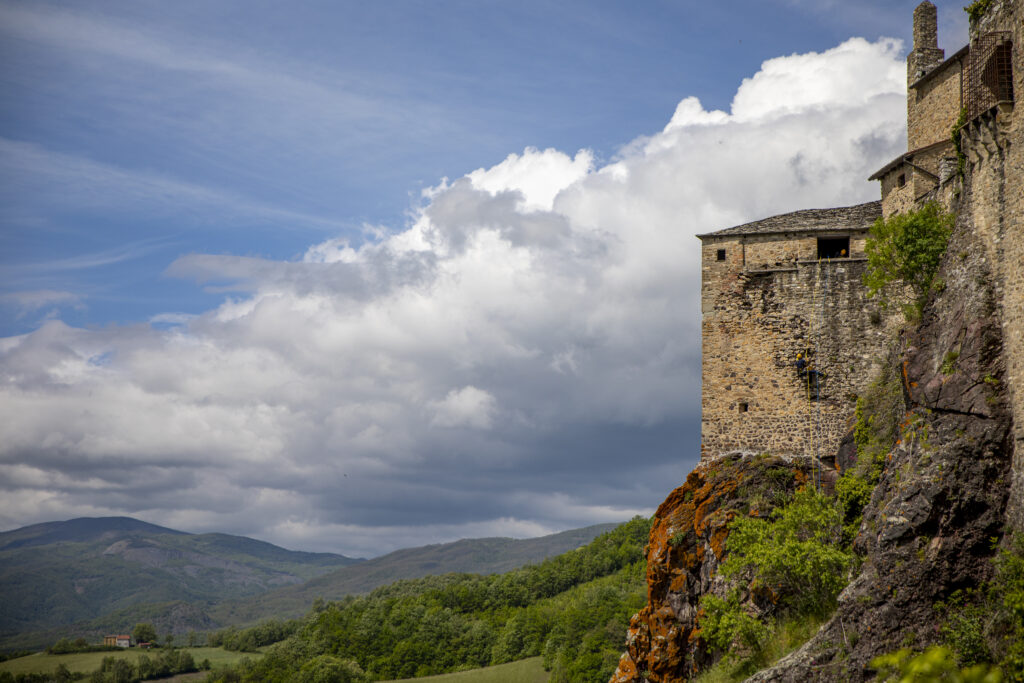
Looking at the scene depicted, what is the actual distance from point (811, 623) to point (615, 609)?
84526 mm

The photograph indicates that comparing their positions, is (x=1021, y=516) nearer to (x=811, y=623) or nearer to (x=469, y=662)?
(x=811, y=623)

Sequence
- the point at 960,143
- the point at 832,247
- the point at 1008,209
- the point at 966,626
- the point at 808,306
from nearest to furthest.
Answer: the point at 966,626
the point at 1008,209
the point at 960,143
the point at 808,306
the point at 832,247

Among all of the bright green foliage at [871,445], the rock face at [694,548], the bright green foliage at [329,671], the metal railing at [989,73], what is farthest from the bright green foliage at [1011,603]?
the bright green foliage at [329,671]

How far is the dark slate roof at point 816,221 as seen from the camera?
148 ft

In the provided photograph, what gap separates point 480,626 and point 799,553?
112448mm

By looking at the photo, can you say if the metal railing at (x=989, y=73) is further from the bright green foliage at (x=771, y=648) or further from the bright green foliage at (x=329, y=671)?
the bright green foliage at (x=329, y=671)

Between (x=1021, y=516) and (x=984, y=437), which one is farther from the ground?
(x=984, y=437)

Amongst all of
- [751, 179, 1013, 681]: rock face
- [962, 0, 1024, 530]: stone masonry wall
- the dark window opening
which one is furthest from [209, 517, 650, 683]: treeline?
[962, 0, 1024, 530]: stone masonry wall

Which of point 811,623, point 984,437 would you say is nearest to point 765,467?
point 811,623

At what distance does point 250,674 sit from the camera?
144 m

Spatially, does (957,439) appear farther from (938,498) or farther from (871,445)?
(871,445)

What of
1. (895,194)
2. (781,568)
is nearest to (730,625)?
(781,568)

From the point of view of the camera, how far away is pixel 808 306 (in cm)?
4425

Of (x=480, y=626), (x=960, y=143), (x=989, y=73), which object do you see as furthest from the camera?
(x=480, y=626)
